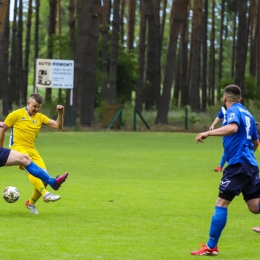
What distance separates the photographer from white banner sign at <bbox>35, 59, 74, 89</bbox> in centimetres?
4022

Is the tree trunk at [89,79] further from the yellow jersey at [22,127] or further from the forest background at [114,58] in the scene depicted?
the yellow jersey at [22,127]

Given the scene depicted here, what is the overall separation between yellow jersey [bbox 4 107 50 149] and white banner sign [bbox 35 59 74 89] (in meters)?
26.2

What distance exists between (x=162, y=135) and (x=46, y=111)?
26.1ft

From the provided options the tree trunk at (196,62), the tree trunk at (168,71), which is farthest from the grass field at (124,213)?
the tree trunk at (196,62)

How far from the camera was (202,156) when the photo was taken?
26.9 meters

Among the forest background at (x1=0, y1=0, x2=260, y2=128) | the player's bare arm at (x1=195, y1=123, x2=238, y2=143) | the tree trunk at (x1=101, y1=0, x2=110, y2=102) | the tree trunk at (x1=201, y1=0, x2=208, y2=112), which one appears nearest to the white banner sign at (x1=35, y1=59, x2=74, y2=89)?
the forest background at (x1=0, y1=0, x2=260, y2=128)

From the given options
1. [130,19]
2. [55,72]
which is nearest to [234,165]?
[55,72]

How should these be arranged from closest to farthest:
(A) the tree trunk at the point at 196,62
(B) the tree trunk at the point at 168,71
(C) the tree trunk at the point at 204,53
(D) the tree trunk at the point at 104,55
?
1. (B) the tree trunk at the point at 168,71
2. (D) the tree trunk at the point at 104,55
3. (A) the tree trunk at the point at 196,62
4. (C) the tree trunk at the point at 204,53

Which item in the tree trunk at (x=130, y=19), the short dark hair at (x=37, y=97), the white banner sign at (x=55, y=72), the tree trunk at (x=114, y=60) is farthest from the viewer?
the tree trunk at (x=130, y=19)

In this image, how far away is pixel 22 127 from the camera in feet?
45.7

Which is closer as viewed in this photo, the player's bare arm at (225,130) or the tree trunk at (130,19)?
the player's bare arm at (225,130)

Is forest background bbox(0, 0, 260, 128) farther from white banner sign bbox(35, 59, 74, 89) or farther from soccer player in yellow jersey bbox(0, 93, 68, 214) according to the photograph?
soccer player in yellow jersey bbox(0, 93, 68, 214)

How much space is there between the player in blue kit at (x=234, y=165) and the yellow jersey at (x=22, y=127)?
476 centimetres

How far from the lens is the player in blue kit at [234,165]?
31.7 ft
